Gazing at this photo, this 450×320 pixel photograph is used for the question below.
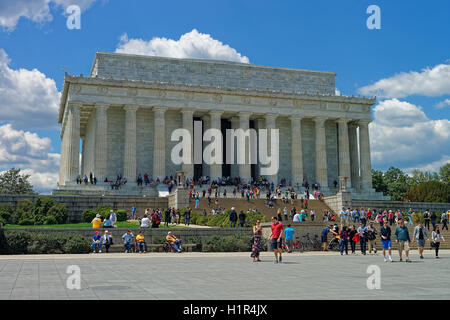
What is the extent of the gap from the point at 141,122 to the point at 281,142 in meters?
18.1

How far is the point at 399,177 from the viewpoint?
331ft

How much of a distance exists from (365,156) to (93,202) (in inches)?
1436

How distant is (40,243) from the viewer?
25.2 metres

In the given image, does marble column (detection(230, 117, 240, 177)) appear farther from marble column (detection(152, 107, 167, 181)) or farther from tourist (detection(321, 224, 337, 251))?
tourist (detection(321, 224, 337, 251))

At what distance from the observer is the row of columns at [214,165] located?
5634 centimetres

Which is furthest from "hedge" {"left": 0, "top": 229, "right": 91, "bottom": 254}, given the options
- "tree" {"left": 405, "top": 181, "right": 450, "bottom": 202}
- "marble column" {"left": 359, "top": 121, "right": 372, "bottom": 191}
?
"tree" {"left": 405, "top": 181, "right": 450, "bottom": 202}

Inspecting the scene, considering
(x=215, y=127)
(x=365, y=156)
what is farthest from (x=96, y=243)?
(x=365, y=156)

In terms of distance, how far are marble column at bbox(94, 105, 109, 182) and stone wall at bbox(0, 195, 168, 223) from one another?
10.6 meters

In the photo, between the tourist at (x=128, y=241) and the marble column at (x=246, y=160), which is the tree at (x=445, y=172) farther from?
the tourist at (x=128, y=241)

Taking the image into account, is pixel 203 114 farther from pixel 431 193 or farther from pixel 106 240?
pixel 106 240
